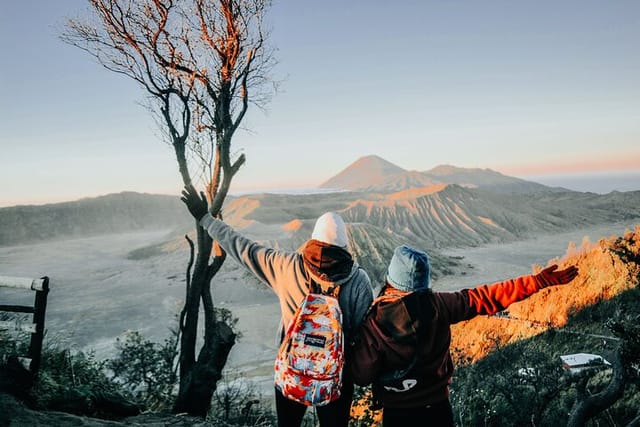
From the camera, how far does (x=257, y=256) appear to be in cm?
218

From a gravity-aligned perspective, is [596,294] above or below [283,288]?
below

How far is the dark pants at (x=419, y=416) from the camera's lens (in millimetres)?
1874

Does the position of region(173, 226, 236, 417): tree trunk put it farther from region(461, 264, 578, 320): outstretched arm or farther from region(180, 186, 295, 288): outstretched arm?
region(461, 264, 578, 320): outstretched arm

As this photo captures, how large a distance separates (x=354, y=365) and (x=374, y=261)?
2520 cm

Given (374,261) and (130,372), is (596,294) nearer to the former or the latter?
(130,372)

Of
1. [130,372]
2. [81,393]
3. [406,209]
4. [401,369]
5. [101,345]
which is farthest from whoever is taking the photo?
[406,209]

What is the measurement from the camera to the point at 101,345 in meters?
13.6

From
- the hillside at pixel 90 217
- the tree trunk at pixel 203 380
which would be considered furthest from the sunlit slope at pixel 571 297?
the hillside at pixel 90 217

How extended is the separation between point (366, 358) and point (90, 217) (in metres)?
66.2

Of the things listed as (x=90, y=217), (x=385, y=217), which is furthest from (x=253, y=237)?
(x=90, y=217)

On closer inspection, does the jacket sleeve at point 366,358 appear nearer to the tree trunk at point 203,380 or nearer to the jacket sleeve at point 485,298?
the jacket sleeve at point 485,298

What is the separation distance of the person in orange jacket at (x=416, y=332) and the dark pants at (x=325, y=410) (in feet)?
0.57

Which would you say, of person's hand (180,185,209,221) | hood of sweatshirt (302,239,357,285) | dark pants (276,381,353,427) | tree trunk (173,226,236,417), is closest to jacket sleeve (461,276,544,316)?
hood of sweatshirt (302,239,357,285)

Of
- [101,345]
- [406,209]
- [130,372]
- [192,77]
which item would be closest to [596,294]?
[192,77]
